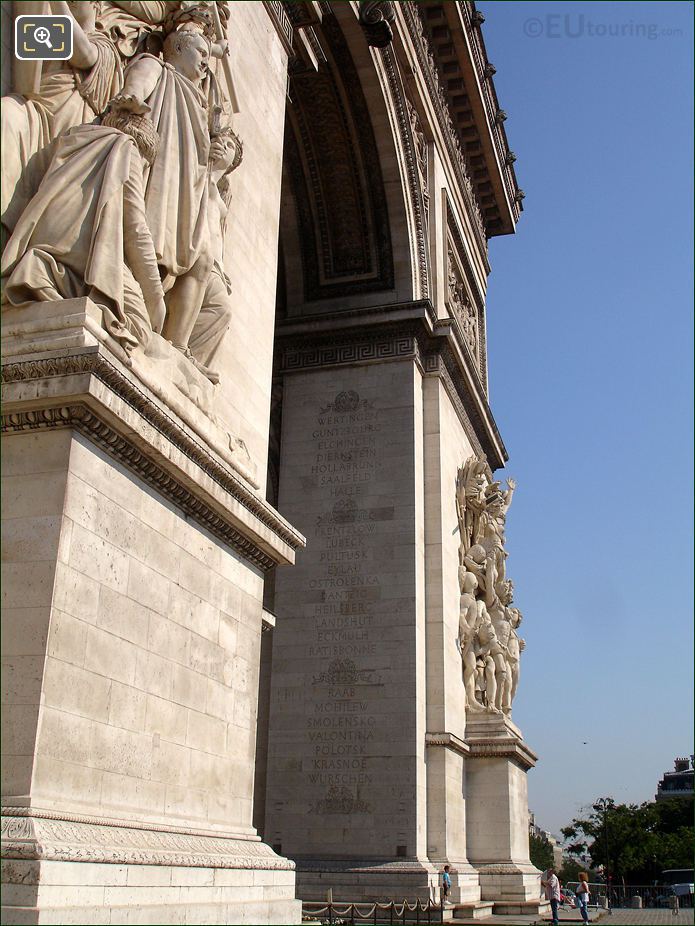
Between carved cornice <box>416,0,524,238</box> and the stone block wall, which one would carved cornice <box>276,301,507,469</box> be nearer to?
carved cornice <box>416,0,524,238</box>

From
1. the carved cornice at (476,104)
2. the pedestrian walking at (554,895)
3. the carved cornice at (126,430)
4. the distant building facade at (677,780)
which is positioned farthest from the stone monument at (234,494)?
the distant building facade at (677,780)

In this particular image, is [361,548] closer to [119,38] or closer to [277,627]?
[277,627]

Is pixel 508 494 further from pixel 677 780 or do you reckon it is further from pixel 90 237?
pixel 677 780

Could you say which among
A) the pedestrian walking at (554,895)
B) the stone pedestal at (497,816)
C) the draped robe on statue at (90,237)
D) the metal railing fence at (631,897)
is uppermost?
the draped robe on statue at (90,237)

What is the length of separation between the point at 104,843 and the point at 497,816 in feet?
48.4

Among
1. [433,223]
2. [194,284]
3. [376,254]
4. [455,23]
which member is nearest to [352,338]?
[376,254]

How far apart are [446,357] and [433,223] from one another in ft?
11.2

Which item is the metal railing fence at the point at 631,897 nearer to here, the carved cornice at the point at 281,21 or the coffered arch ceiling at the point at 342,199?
the coffered arch ceiling at the point at 342,199

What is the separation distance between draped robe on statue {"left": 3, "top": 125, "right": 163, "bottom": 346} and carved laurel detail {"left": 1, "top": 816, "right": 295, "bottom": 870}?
3299 mm

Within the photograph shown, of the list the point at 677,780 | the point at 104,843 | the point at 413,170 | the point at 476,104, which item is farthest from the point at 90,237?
the point at 677,780

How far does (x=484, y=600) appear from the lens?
2219cm

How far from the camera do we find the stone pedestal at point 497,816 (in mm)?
18578

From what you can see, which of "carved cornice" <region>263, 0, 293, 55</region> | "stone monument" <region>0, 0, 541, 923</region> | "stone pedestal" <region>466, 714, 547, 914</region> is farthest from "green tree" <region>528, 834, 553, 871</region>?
"carved cornice" <region>263, 0, 293, 55</region>

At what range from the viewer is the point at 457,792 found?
59.2 feet
